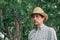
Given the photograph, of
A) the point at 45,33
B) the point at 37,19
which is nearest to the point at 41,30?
the point at 45,33

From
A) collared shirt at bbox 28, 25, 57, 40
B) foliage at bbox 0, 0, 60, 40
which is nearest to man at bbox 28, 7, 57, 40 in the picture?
collared shirt at bbox 28, 25, 57, 40

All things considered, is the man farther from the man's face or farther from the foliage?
the foliage

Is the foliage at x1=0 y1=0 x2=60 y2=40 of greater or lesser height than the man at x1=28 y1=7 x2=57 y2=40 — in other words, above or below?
below

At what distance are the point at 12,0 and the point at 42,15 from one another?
2.30 meters

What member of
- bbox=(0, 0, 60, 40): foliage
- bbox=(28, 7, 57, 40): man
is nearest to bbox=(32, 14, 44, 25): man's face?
bbox=(28, 7, 57, 40): man

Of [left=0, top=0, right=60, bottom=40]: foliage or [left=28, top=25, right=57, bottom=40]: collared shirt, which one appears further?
[left=0, top=0, right=60, bottom=40]: foliage

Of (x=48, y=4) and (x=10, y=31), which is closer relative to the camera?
(x=48, y=4)

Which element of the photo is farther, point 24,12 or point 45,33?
point 24,12

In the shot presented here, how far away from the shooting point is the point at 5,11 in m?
7.06

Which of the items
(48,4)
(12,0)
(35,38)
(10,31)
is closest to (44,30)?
(35,38)

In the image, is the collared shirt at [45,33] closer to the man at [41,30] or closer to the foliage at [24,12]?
the man at [41,30]

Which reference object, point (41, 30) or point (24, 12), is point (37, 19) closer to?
point (41, 30)

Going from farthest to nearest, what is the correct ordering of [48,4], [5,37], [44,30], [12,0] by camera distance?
[5,37] → [48,4] → [12,0] → [44,30]

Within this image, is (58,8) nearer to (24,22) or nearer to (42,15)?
(24,22)
